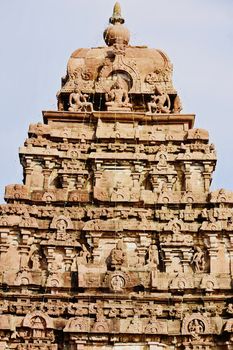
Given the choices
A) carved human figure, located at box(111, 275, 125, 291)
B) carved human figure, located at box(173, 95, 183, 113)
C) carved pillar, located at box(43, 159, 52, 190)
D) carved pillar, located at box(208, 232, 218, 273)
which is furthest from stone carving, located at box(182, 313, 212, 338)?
carved human figure, located at box(173, 95, 183, 113)

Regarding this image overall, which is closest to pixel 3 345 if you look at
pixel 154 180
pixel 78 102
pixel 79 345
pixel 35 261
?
pixel 79 345

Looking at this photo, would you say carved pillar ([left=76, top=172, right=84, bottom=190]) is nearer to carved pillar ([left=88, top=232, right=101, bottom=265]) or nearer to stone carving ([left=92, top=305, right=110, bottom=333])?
carved pillar ([left=88, top=232, right=101, bottom=265])

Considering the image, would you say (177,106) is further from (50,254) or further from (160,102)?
(50,254)

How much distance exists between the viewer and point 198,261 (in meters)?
26.3

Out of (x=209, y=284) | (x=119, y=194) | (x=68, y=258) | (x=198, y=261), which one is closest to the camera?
(x=209, y=284)

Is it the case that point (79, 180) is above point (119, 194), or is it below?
above

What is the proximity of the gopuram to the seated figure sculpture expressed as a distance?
45 mm

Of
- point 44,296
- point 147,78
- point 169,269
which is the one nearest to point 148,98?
point 147,78

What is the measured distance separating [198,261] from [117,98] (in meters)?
7.53

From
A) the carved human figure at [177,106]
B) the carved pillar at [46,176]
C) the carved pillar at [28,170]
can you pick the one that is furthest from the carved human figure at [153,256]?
the carved human figure at [177,106]

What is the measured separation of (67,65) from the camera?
104 feet

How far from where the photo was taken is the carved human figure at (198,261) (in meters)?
26.2

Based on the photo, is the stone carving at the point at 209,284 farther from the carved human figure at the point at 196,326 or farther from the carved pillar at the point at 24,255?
the carved pillar at the point at 24,255

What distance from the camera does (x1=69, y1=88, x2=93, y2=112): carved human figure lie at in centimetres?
3045
